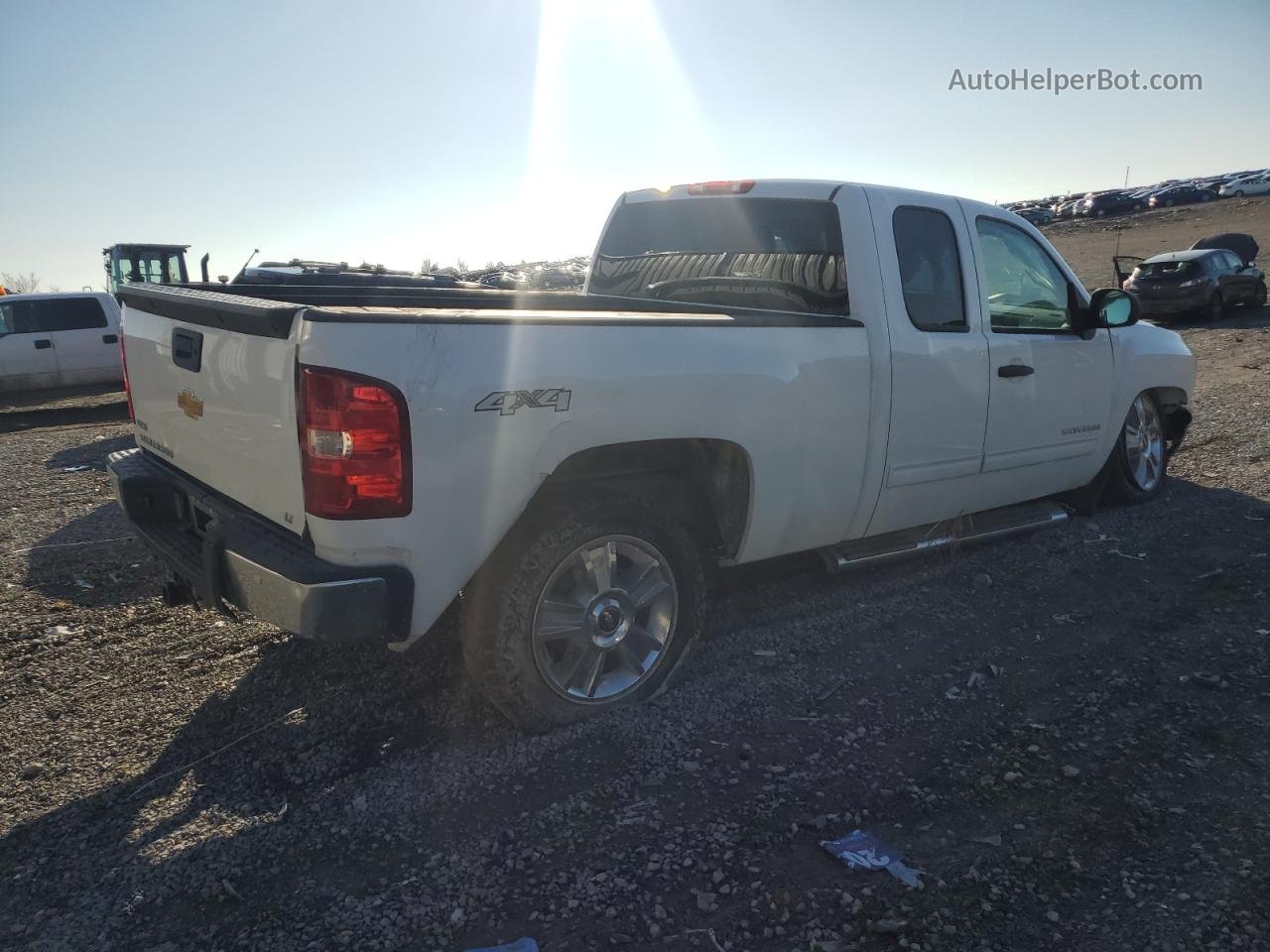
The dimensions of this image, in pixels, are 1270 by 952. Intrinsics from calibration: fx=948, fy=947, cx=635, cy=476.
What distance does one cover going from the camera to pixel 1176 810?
294 centimetres

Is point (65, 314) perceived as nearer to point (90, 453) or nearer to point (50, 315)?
point (50, 315)

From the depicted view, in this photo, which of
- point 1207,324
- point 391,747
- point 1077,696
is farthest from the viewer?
point 1207,324

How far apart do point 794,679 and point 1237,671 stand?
1808mm

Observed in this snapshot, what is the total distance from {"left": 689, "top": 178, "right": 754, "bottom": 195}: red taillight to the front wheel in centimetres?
297

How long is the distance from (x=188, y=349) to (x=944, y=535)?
3.65 meters

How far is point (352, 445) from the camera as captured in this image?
110 inches

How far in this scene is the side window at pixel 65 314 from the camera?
49.4ft

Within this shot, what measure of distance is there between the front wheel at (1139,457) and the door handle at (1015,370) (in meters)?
1.45

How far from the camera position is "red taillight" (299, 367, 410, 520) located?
9.02 ft

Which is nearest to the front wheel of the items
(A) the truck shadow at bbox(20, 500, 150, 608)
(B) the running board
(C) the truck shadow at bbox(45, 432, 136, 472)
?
(B) the running board

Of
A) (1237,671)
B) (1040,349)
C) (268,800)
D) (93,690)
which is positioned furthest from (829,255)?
(93,690)

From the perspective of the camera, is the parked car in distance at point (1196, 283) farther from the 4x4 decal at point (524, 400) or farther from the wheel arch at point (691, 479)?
the 4x4 decal at point (524, 400)

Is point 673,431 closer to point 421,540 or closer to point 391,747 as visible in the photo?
point 421,540

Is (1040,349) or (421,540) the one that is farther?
(1040,349)
